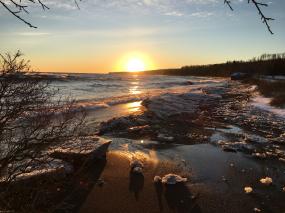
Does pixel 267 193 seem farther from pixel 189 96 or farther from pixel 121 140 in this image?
→ pixel 189 96

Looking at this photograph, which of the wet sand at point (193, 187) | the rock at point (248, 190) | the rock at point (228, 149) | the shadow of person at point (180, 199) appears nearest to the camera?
the shadow of person at point (180, 199)

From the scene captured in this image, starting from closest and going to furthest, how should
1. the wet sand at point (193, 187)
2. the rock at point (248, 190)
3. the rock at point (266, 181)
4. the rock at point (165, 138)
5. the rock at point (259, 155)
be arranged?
the wet sand at point (193, 187)
the rock at point (248, 190)
the rock at point (266, 181)
the rock at point (259, 155)
the rock at point (165, 138)

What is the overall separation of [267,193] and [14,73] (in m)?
4.84

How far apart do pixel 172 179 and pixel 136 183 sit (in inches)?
27.7

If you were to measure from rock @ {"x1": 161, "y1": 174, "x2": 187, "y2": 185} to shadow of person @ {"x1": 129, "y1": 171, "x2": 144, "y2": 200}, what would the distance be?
0.45 metres

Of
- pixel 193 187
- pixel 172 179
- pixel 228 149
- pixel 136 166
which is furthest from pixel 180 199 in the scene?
pixel 228 149

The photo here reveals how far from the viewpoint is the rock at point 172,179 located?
A: 6.62 metres

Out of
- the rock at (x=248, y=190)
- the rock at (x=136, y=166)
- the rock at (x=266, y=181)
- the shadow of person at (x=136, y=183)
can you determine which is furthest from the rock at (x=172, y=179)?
the rock at (x=266, y=181)

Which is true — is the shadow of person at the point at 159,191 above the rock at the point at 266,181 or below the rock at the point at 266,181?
above

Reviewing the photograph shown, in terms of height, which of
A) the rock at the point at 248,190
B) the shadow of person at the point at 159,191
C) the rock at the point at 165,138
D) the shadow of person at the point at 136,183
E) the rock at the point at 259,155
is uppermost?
the shadow of person at the point at 136,183

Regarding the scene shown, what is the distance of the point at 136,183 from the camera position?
6699mm

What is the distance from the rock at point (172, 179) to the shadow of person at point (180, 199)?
8 cm

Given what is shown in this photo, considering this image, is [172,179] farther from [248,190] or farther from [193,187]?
[248,190]

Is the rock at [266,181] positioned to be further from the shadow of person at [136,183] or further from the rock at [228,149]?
the shadow of person at [136,183]
